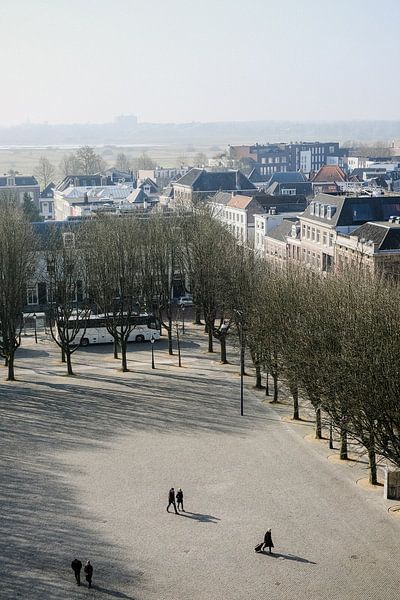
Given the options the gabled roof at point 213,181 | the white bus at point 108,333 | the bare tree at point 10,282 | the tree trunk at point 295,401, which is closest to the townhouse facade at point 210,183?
the gabled roof at point 213,181

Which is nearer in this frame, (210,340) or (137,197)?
(210,340)

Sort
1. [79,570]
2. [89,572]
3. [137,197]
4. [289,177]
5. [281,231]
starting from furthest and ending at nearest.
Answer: [289,177] → [137,197] → [281,231] → [79,570] → [89,572]

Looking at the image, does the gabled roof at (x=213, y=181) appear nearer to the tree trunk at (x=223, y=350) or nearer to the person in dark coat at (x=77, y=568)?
the tree trunk at (x=223, y=350)

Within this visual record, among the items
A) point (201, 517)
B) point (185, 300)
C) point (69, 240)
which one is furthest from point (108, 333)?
point (201, 517)

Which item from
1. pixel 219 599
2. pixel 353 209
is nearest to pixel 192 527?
pixel 219 599

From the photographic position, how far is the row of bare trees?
41219 mm

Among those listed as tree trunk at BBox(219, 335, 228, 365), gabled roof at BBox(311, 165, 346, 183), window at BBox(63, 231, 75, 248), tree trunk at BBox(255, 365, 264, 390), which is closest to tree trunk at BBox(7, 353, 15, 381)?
window at BBox(63, 231, 75, 248)

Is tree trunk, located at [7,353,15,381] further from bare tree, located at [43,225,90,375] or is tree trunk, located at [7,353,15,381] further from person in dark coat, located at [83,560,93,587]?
person in dark coat, located at [83,560,93,587]

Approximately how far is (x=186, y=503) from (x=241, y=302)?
2727 cm

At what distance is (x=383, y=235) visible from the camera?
77250mm

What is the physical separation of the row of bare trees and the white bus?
5.49 ft

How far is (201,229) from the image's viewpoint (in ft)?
271

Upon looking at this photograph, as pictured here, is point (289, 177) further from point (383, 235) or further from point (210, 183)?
point (383, 235)

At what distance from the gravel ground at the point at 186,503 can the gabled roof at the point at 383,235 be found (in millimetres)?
21400
